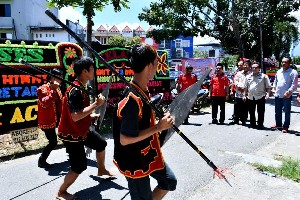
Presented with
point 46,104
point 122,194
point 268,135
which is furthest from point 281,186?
point 46,104

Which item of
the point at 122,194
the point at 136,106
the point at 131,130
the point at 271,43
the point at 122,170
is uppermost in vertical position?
the point at 271,43

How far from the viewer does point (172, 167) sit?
5199mm

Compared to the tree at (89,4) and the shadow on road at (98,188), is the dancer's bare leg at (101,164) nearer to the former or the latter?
the shadow on road at (98,188)

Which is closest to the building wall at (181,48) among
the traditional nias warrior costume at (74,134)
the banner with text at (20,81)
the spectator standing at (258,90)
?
the spectator standing at (258,90)

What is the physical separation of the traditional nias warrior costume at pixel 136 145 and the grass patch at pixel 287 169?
282cm

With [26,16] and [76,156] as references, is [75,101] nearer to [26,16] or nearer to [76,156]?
[76,156]

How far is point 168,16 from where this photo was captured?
720 inches

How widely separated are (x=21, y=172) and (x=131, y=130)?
11.7 feet

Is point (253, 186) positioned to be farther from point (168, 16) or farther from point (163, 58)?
point (168, 16)

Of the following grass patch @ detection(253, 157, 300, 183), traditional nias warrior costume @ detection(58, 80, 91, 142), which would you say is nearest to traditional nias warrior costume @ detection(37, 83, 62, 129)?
traditional nias warrior costume @ detection(58, 80, 91, 142)

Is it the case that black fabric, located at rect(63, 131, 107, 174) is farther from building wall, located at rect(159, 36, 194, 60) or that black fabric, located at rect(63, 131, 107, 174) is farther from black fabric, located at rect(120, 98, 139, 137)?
building wall, located at rect(159, 36, 194, 60)

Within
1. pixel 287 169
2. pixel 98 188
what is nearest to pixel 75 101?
pixel 98 188

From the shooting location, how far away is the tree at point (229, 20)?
1778cm

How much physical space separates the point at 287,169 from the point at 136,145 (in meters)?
3.28
